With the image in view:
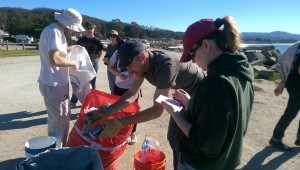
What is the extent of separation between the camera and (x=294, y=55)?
159 inches

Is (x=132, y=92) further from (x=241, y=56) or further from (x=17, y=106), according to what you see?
(x=17, y=106)

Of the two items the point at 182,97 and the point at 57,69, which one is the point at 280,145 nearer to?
the point at 182,97

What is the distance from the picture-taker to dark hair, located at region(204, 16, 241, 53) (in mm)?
1520

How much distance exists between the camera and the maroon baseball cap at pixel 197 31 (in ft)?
5.08

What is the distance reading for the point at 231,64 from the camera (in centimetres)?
151

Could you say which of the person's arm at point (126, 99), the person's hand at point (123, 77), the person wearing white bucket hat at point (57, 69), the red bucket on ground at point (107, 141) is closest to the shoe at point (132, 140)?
the person's hand at point (123, 77)

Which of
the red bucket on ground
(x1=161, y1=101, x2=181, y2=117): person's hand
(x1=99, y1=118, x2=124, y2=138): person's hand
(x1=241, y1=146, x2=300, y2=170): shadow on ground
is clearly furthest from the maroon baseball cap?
(x1=241, y1=146, x2=300, y2=170): shadow on ground

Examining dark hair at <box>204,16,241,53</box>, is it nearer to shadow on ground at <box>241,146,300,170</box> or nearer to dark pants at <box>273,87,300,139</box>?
shadow on ground at <box>241,146,300,170</box>

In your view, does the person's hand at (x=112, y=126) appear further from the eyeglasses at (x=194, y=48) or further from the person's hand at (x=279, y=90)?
the person's hand at (x=279, y=90)

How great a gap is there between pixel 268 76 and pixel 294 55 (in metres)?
7.52

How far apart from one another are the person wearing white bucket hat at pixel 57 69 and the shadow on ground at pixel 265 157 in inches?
95.7

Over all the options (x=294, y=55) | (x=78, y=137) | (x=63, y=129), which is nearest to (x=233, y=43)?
(x=78, y=137)

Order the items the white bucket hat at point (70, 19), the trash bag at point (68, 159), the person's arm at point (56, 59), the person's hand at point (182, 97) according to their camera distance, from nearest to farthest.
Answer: the person's hand at point (182, 97)
the trash bag at point (68, 159)
the person's arm at point (56, 59)
the white bucket hat at point (70, 19)

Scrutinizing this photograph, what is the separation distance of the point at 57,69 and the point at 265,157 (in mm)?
3081
